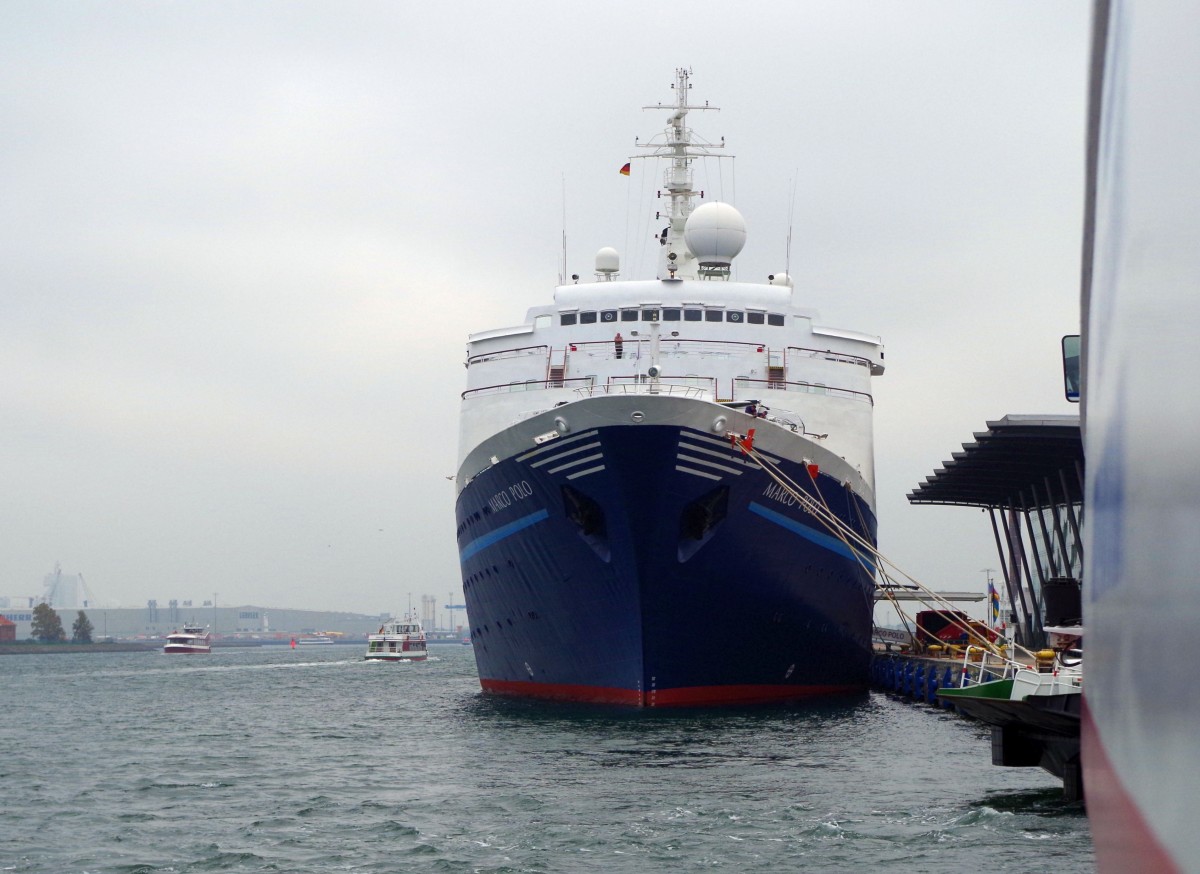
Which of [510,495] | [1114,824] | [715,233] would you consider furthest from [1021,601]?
[1114,824]

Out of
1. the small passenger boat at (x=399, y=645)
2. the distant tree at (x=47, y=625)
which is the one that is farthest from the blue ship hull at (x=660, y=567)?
the distant tree at (x=47, y=625)

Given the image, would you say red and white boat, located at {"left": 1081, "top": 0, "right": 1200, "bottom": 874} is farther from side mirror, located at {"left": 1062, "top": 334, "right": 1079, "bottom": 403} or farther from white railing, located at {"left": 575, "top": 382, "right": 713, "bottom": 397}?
white railing, located at {"left": 575, "top": 382, "right": 713, "bottom": 397}

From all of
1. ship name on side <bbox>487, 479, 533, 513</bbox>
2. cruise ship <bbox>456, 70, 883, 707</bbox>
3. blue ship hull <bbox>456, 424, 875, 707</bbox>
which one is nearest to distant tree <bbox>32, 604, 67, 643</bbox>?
cruise ship <bbox>456, 70, 883, 707</bbox>

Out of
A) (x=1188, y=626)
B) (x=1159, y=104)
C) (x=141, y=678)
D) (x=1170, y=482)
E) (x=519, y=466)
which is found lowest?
(x=141, y=678)

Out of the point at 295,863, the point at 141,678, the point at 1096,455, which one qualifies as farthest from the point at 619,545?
the point at 141,678

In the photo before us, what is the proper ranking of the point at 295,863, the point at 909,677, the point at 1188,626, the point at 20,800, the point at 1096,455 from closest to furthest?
1. the point at 1188,626
2. the point at 1096,455
3. the point at 295,863
4. the point at 20,800
5. the point at 909,677

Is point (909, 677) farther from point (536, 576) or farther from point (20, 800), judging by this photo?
point (20, 800)

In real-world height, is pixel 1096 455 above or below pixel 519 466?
below

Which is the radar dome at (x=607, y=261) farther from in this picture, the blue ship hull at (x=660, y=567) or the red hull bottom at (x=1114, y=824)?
the red hull bottom at (x=1114, y=824)

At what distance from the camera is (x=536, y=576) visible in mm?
28547

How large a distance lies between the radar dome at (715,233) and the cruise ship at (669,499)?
2.29m

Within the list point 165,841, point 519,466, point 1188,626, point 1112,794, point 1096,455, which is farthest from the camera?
point 519,466

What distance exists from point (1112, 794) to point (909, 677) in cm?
3652

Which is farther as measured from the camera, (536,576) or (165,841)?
(536,576)
